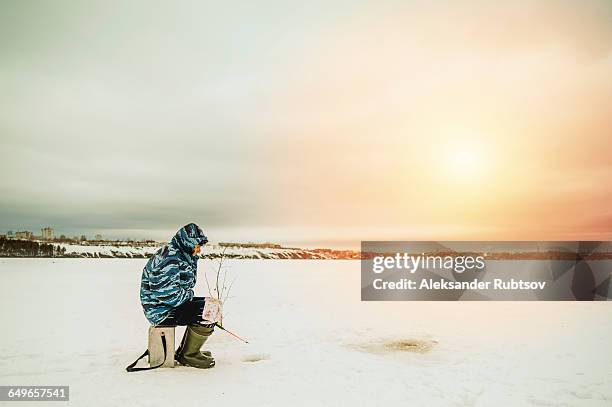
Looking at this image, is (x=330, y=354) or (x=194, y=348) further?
(x=330, y=354)

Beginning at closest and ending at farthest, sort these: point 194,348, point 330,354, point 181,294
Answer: point 181,294
point 194,348
point 330,354

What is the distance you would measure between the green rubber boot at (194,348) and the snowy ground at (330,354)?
158 mm

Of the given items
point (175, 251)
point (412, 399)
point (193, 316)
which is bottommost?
point (412, 399)

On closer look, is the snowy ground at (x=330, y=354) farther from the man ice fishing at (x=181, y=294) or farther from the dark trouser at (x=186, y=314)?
the dark trouser at (x=186, y=314)

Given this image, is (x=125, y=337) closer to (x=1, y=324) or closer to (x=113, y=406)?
(x=1, y=324)

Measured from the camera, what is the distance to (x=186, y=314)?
6242 millimetres

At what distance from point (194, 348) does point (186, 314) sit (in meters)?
0.55

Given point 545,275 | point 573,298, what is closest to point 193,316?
point 573,298

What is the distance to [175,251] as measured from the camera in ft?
20.3

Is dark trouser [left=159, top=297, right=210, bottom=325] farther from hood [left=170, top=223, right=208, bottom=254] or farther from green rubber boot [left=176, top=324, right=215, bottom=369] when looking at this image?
hood [left=170, top=223, right=208, bottom=254]

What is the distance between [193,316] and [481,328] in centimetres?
628

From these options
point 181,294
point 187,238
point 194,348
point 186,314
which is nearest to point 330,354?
point 194,348

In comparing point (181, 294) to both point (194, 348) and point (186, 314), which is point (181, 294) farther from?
point (194, 348)

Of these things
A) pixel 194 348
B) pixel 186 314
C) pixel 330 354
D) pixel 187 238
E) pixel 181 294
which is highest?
pixel 187 238
